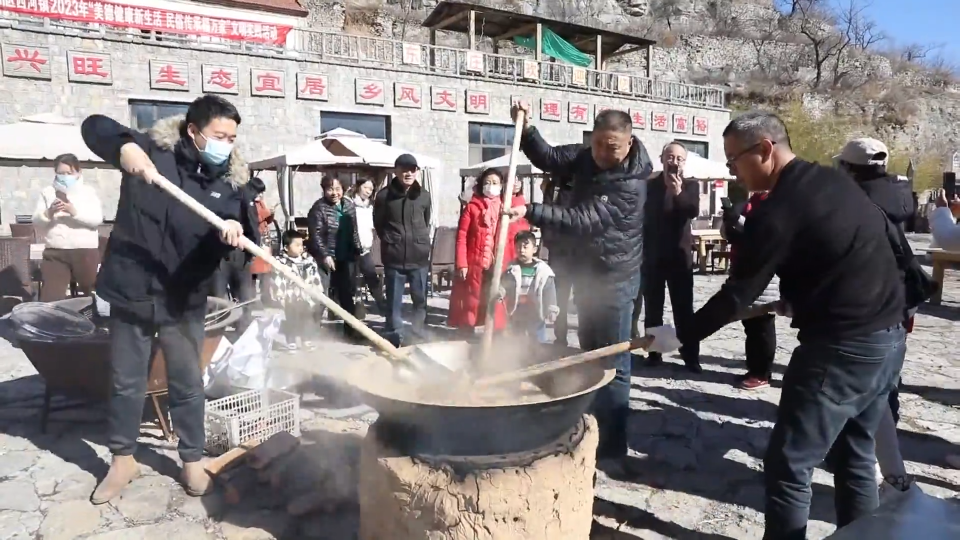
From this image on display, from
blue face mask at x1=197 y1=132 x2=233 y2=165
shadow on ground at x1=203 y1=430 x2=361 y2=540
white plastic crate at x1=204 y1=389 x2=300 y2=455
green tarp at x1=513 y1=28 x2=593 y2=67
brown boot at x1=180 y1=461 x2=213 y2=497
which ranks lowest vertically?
shadow on ground at x1=203 y1=430 x2=361 y2=540

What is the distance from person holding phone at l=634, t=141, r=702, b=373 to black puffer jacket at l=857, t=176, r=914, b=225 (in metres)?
2.16

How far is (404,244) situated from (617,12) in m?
43.0

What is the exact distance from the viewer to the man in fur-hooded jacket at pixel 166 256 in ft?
10.5

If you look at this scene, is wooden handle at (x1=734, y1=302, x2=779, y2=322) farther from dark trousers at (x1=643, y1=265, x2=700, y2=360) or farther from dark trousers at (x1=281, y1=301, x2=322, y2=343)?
dark trousers at (x1=281, y1=301, x2=322, y2=343)

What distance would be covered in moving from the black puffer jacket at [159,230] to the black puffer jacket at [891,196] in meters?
3.43

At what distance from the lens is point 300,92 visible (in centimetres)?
1778

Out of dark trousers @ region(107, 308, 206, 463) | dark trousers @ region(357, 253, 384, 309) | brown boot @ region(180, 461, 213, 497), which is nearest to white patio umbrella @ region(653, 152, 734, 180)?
dark trousers @ region(357, 253, 384, 309)

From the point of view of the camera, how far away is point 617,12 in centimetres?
4394

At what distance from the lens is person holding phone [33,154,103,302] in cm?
676

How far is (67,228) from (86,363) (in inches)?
154

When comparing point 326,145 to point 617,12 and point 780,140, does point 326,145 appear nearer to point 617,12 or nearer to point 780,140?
→ point 780,140

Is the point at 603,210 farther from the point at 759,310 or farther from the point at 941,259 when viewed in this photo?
the point at 941,259

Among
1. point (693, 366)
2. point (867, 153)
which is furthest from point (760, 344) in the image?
point (867, 153)

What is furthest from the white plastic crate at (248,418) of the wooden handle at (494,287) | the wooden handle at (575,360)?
the wooden handle at (575,360)
